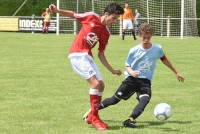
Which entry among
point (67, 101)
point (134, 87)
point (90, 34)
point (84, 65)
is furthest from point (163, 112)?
point (67, 101)

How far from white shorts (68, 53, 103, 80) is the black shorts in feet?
1.81

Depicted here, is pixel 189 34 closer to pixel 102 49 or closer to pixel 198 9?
pixel 198 9

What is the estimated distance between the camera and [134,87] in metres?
8.37

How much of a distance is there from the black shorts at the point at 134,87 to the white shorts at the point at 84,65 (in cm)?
55

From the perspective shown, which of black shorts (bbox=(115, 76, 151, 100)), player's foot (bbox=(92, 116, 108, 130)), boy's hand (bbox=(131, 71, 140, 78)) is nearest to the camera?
player's foot (bbox=(92, 116, 108, 130))

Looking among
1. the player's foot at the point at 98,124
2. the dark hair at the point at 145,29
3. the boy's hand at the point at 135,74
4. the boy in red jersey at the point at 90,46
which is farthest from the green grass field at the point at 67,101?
the dark hair at the point at 145,29

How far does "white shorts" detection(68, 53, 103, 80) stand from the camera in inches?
314

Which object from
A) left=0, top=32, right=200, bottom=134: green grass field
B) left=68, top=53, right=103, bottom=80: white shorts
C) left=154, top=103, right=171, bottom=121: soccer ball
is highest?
left=68, top=53, right=103, bottom=80: white shorts

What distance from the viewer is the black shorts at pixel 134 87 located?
8297mm

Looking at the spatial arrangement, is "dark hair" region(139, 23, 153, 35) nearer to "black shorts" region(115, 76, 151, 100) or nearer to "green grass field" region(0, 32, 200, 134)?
"black shorts" region(115, 76, 151, 100)

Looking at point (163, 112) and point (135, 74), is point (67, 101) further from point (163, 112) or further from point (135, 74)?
point (135, 74)

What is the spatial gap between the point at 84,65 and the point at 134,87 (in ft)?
2.85

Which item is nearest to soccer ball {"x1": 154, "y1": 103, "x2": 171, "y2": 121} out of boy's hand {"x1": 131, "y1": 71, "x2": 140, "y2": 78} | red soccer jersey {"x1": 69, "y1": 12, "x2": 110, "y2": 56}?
boy's hand {"x1": 131, "y1": 71, "x2": 140, "y2": 78}

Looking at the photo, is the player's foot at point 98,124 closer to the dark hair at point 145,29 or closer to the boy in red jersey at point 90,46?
the boy in red jersey at point 90,46
